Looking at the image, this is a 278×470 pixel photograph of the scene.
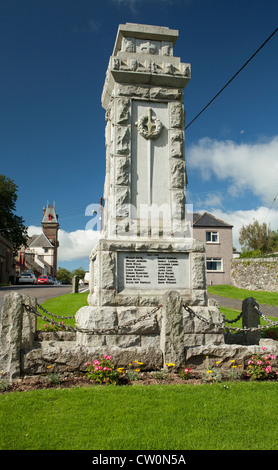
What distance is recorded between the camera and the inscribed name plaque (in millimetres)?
6996

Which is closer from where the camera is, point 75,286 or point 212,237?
point 75,286

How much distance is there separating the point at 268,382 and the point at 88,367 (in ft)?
8.77

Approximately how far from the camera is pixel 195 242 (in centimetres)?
728

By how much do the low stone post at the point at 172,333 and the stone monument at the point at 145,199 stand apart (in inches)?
26.9

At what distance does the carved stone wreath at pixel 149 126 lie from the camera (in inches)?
299

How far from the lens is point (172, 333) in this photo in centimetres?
587

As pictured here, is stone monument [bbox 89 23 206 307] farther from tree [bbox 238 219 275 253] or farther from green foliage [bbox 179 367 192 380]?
tree [bbox 238 219 275 253]

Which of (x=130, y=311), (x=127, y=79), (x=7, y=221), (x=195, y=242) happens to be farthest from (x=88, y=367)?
(x=7, y=221)

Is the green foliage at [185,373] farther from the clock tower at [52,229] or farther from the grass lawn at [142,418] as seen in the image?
the clock tower at [52,229]

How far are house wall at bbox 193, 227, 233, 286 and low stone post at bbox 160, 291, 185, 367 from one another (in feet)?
108

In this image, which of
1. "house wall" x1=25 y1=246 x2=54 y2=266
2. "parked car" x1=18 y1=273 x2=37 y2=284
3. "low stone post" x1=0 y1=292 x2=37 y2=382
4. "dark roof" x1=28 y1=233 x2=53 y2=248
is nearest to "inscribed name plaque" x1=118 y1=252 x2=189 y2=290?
"low stone post" x1=0 y1=292 x2=37 y2=382

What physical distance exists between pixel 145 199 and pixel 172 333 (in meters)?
2.82

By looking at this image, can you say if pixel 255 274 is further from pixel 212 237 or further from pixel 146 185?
pixel 146 185

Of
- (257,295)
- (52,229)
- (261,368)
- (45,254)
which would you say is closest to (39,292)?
(257,295)
